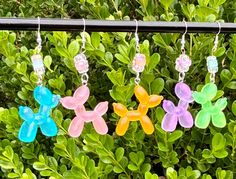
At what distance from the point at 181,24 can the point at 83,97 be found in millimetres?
224

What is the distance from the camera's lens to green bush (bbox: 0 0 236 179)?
1.21m

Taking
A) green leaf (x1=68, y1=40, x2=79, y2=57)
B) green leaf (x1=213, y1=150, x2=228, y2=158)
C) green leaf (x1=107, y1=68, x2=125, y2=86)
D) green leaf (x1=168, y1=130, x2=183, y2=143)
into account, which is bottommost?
green leaf (x1=213, y1=150, x2=228, y2=158)

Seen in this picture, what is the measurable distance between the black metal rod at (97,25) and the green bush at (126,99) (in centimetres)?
16

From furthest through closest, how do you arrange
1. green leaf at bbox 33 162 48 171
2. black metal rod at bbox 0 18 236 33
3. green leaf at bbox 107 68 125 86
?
green leaf at bbox 33 162 48 171
green leaf at bbox 107 68 125 86
black metal rod at bbox 0 18 236 33

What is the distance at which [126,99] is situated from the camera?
118 cm

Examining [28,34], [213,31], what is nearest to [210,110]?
[213,31]

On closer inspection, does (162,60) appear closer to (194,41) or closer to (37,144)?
(194,41)

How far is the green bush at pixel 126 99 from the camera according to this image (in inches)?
47.5

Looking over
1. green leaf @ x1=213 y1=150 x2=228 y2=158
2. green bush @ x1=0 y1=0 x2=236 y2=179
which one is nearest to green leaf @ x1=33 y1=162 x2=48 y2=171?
green bush @ x1=0 y1=0 x2=236 y2=179

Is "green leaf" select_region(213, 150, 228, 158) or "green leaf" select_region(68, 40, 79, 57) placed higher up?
"green leaf" select_region(68, 40, 79, 57)

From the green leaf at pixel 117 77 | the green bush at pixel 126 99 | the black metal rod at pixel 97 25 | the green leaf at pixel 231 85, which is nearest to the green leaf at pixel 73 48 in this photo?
the green bush at pixel 126 99

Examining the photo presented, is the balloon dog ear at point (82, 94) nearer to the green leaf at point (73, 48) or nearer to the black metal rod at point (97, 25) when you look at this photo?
the black metal rod at point (97, 25)

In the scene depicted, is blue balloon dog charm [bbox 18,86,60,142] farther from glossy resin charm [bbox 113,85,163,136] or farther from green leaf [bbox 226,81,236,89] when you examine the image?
green leaf [bbox 226,81,236,89]

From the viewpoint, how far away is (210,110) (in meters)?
1.05
